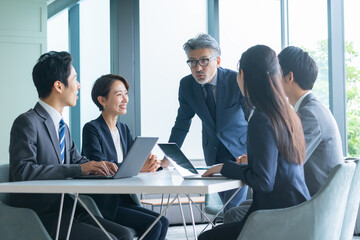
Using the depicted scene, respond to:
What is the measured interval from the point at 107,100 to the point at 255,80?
4.41ft

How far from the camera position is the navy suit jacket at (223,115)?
321cm

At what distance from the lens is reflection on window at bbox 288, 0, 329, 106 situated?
660 centimetres

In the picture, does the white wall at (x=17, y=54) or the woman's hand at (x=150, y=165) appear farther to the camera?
the white wall at (x=17, y=54)

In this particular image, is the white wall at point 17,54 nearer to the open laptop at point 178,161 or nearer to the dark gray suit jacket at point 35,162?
the dark gray suit jacket at point 35,162

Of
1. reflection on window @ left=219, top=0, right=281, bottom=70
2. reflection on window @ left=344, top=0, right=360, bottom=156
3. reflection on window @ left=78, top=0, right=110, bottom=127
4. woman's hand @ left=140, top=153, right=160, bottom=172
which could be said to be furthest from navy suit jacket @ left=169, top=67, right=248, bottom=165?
reflection on window @ left=219, top=0, right=281, bottom=70

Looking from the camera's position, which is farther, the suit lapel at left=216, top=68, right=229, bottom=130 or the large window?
the large window

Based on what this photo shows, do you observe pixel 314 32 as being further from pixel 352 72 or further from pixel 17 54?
pixel 17 54

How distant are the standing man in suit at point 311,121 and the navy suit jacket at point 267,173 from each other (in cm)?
41

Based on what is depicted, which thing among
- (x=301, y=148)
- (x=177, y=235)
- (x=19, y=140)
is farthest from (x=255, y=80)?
(x=177, y=235)

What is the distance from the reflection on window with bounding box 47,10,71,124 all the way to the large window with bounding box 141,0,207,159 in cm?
120

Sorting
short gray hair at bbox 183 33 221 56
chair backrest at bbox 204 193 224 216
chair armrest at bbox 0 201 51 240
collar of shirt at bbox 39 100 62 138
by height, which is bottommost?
chair backrest at bbox 204 193 224 216

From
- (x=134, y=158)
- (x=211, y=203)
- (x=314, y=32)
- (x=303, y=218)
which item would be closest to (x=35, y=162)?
(x=134, y=158)

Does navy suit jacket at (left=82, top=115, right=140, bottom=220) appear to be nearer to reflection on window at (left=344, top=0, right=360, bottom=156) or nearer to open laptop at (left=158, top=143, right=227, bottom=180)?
open laptop at (left=158, top=143, right=227, bottom=180)

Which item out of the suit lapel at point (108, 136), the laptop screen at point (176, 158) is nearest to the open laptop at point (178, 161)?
the laptop screen at point (176, 158)
